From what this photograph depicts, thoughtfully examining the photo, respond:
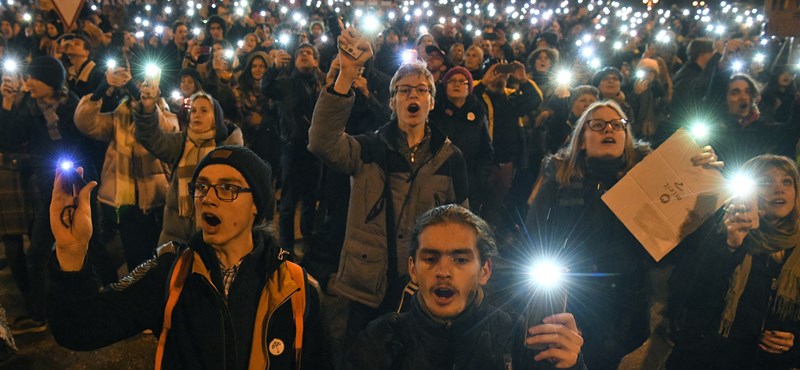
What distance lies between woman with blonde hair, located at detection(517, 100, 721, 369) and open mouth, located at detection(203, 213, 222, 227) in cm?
179

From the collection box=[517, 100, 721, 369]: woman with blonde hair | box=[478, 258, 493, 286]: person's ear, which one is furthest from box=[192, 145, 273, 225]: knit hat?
box=[517, 100, 721, 369]: woman with blonde hair

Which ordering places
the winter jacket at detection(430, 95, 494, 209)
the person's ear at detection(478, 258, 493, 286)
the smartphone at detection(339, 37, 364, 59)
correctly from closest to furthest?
the person's ear at detection(478, 258, 493, 286) → the smartphone at detection(339, 37, 364, 59) → the winter jacket at detection(430, 95, 494, 209)

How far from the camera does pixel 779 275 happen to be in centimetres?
309

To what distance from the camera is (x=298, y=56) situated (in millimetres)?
6305

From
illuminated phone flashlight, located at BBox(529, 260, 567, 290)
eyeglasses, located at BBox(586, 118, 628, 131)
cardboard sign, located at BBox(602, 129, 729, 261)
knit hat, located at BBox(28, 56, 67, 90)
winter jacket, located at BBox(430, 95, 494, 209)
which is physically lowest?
illuminated phone flashlight, located at BBox(529, 260, 567, 290)

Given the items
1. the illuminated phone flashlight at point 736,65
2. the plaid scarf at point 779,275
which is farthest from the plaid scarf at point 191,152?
the illuminated phone flashlight at point 736,65

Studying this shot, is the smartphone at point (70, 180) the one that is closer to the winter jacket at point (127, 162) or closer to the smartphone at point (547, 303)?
the smartphone at point (547, 303)

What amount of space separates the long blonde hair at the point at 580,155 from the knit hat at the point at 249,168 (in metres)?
1.73

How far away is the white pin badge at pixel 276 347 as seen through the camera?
82.4 inches

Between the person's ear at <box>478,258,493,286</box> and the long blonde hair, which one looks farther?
the long blonde hair

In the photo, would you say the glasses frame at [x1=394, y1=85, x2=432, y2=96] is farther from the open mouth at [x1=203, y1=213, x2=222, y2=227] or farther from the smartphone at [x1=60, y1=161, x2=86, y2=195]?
the smartphone at [x1=60, y1=161, x2=86, y2=195]

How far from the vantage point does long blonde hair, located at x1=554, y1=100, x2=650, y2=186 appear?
10.8 feet

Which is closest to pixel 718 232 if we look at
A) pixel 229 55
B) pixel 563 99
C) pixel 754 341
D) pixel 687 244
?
pixel 687 244

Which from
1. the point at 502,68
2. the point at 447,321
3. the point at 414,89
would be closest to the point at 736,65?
the point at 502,68
